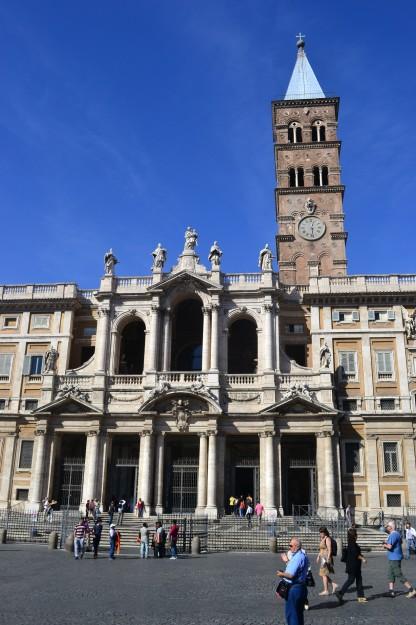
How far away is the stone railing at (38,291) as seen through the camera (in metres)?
46.3

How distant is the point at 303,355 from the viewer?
150 feet

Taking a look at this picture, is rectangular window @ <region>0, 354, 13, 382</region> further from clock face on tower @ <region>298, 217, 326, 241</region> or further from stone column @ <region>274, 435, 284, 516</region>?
clock face on tower @ <region>298, 217, 326, 241</region>

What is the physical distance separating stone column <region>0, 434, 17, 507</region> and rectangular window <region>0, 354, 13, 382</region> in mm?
4489

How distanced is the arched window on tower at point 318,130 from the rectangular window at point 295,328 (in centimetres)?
2541

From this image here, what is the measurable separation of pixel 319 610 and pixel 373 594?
2.87m

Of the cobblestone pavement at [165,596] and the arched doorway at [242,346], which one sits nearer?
the cobblestone pavement at [165,596]

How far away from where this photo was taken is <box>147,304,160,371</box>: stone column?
138 ft

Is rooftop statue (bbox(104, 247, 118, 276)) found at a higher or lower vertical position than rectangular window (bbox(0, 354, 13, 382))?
higher

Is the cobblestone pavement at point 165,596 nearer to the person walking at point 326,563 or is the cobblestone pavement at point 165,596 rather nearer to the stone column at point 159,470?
the person walking at point 326,563

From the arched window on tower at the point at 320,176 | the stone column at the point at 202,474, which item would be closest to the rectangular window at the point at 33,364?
the stone column at the point at 202,474

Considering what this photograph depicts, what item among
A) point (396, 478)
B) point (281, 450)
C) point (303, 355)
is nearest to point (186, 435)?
point (281, 450)

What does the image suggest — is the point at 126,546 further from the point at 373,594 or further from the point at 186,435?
the point at 373,594

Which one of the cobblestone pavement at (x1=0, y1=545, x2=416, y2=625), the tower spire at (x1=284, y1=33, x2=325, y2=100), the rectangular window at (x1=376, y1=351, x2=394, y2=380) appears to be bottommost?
the cobblestone pavement at (x1=0, y1=545, x2=416, y2=625)

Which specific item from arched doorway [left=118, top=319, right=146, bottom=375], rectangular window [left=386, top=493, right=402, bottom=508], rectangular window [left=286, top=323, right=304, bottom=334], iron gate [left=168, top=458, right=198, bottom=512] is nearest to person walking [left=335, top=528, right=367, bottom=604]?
iron gate [left=168, top=458, right=198, bottom=512]
